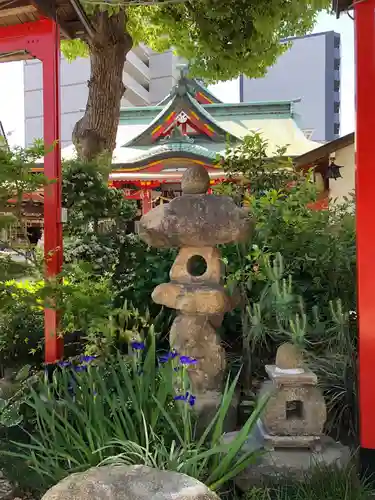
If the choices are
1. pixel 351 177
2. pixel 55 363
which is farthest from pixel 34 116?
pixel 55 363

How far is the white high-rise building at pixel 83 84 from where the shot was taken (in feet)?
80.4

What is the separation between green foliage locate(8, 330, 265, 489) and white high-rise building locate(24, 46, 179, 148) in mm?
20715

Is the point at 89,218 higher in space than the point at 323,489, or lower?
higher

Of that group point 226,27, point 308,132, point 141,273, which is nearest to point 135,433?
point 141,273

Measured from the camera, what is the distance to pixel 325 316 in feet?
13.6

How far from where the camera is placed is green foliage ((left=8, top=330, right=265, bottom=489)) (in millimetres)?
2064

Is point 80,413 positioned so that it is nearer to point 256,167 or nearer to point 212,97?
point 256,167

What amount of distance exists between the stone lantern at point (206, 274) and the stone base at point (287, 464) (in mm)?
594

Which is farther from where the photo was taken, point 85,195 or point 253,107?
point 253,107

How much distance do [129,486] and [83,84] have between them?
2725 cm

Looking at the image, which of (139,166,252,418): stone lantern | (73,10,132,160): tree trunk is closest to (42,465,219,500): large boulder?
(139,166,252,418): stone lantern

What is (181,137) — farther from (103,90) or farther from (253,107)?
(103,90)

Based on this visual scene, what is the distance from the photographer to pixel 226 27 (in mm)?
4570

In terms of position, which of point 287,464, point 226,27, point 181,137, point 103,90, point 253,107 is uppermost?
point 253,107
